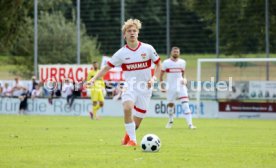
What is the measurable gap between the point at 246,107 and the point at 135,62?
66.7 feet

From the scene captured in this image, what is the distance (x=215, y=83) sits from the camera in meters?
35.9

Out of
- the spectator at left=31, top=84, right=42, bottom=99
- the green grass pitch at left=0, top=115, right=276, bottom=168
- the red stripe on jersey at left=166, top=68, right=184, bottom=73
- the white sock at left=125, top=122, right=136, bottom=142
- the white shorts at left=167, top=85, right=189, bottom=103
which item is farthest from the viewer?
the spectator at left=31, top=84, right=42, bottom=99

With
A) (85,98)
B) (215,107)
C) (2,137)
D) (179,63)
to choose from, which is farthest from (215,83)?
(2,137)

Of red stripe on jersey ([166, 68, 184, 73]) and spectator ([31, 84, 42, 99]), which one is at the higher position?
red stripe on jersey ([166, 68, 184, 73])

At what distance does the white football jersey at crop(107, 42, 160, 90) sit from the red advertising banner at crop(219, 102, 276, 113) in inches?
774

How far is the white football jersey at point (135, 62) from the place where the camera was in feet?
50.3

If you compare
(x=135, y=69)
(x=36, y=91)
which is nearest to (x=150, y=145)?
(x=135, y=69)

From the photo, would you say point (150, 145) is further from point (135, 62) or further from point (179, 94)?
point (179, 94)

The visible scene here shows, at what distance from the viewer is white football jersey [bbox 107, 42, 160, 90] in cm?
1532

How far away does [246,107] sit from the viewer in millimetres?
34938

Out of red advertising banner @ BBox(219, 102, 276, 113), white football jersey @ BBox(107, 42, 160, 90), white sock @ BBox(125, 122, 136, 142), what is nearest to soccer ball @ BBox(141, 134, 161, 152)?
white sock @ BBox(125, 122, 136, 142)

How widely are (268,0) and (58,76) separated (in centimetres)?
1215

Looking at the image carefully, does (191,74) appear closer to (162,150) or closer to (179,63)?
(179,63)

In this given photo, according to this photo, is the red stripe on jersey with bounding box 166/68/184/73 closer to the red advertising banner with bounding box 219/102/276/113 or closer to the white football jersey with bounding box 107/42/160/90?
the red advertising banner with bounding box 219/102/276/113
